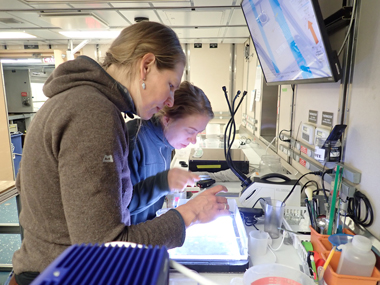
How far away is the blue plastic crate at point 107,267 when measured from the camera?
284mm

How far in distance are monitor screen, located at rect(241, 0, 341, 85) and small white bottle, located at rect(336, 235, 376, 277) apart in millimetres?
720

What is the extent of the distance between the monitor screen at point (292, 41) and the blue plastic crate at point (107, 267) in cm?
114

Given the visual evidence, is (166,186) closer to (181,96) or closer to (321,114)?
(181,96)

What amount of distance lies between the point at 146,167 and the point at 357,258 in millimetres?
911

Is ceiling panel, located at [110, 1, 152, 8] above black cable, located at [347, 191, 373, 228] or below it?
above

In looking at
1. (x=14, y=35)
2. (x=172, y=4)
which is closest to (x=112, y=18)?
(x=172, y=4)

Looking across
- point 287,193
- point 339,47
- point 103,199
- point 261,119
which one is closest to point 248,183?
point 287,193

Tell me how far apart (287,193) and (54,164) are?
113 centimetres

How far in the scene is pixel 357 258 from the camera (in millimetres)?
734

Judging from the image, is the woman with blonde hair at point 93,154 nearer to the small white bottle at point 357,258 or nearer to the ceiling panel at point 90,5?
the small white bottle at point 357,258

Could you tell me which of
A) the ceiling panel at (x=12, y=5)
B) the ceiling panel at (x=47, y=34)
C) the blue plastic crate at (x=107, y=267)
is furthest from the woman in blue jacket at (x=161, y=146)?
the ceiling panel at (x=47, y=34)

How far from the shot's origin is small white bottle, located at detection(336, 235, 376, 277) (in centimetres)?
72

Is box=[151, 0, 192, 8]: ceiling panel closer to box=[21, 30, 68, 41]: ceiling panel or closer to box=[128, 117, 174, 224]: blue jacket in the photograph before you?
box=[128, 117, 174, 224]: blue jacket

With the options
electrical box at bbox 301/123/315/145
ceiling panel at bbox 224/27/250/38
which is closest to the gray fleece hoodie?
electrical box at bbox 301/123/315/145
